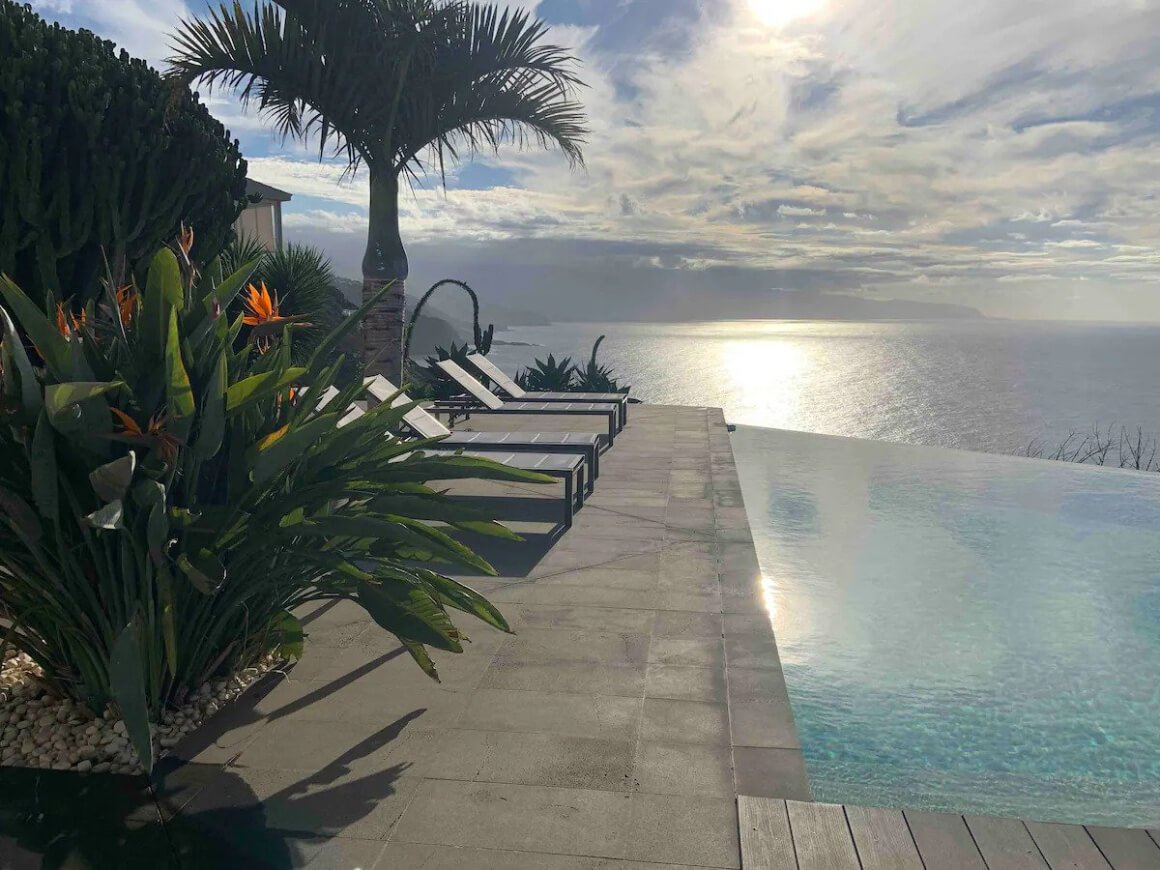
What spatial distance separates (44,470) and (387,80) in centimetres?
964

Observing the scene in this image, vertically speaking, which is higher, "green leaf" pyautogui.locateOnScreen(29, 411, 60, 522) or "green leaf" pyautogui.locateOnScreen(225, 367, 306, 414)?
"green leaf" pyautogui.locateOnScreen(225, 367, 306, 414)

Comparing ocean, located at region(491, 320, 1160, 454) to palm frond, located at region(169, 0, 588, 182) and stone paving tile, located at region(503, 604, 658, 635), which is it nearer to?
palm frond, located at region(169, 0, 588, 182)

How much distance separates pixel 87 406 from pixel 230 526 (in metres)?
0.64

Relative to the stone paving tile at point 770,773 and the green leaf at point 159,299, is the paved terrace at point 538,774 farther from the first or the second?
the green leaf at point 159,299

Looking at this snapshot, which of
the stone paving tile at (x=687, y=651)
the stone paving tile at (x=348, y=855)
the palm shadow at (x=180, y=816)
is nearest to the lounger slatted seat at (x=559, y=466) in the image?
the stone paving tile at (x=687, y=651)

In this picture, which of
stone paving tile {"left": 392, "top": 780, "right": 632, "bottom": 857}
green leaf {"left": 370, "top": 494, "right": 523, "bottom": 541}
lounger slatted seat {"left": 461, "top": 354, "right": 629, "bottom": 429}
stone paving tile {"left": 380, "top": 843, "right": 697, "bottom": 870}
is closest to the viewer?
stone paving tile {"left": 380, "top": 843, "right": 697, "bottom": 870}

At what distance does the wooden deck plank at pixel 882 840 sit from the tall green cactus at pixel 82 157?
5168mm

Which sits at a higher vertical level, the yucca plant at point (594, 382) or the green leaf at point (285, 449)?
the green leaf at point (285, 449)

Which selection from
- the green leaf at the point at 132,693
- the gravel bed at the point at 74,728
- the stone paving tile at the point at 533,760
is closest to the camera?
the green leaf at the point at 132,693

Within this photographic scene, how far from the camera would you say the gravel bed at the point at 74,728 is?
3131 mm

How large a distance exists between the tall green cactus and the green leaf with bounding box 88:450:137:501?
3.34 m

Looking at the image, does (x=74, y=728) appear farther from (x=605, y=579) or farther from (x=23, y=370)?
(x=605, y=579)

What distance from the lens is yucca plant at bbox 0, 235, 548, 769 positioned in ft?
9.38

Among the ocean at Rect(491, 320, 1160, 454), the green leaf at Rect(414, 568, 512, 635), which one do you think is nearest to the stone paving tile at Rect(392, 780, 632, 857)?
the green leaf at Rect(414, 568, 512, 635)
